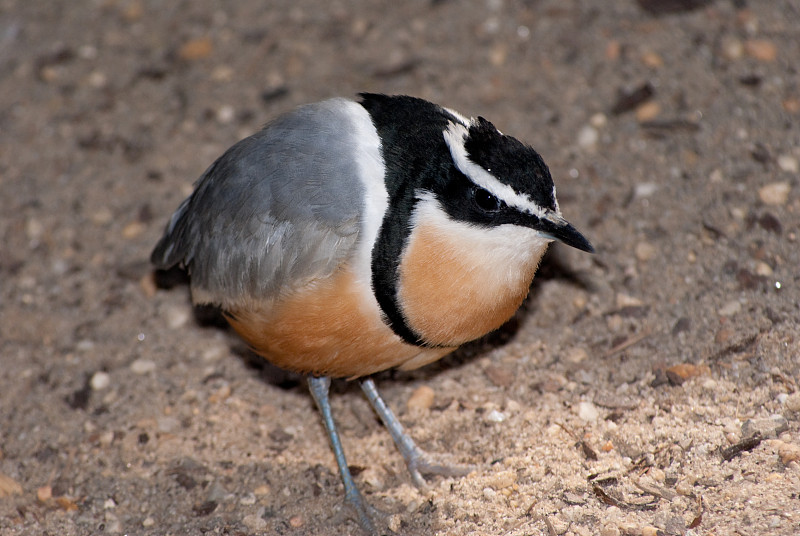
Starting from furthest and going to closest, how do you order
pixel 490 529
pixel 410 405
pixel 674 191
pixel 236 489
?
pixel 674 191, pixel 410 405, pixel 236 489, pixel 490 529

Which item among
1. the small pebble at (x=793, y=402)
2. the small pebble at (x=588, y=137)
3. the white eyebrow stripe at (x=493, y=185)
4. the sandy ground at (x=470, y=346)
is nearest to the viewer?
the white eyebrow stripe at (x=493, y=185)

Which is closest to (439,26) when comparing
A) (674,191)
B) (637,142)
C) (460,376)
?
(637,142)

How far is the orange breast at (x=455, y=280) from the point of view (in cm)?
356

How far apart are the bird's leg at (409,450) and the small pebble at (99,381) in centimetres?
154

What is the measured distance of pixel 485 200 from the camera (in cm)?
341

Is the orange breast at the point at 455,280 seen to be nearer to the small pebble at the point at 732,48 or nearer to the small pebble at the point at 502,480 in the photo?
the small pebble at the point at 502,480

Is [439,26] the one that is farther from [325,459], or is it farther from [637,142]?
[325,459]

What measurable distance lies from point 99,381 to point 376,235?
2222 millimetres

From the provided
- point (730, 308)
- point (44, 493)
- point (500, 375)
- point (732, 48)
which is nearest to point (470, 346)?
point (500, 375)

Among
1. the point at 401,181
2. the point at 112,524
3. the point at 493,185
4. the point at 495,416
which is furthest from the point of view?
the point at 495,416

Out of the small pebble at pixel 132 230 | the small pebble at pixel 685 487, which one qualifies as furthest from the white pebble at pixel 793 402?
the small pebble at pixel 132 230

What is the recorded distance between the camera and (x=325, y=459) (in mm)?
4402

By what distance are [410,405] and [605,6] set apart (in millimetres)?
3409

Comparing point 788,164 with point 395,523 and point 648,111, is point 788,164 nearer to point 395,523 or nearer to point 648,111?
point 648,111
